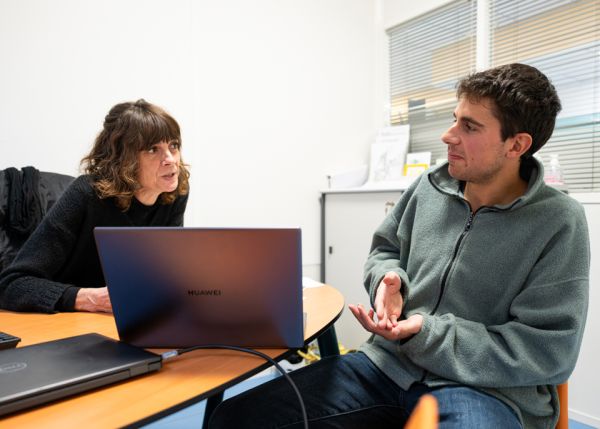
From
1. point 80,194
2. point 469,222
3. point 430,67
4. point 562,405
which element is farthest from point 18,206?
point 430,67

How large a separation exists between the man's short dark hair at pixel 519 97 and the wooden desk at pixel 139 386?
74 centimetres

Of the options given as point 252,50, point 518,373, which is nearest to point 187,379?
point 518,373

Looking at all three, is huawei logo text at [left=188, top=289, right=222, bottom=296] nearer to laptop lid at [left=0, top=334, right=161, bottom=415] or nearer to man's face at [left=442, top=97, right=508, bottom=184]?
laptop lid at [left=0, top=334, right=161, bottom=415]

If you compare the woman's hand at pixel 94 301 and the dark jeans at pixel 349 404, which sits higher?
the woman's hand at pixel 94 301

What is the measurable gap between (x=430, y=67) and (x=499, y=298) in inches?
92.3

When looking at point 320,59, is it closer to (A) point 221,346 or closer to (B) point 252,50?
(B) point 252,50

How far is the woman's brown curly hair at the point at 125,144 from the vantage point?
1.43 m

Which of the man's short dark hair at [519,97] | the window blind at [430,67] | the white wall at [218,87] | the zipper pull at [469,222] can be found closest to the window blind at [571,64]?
the window blind at [430,67]

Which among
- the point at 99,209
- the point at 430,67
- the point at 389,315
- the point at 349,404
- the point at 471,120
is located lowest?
the point at 349,404

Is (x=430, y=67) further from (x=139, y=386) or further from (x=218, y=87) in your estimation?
(x=139, y=386)

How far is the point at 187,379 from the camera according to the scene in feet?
2.38

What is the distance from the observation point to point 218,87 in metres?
2.46

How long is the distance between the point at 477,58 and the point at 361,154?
0.97 meters

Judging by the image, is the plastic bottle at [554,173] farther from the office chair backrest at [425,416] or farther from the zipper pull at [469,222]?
the office chair backrest at [425,416]
